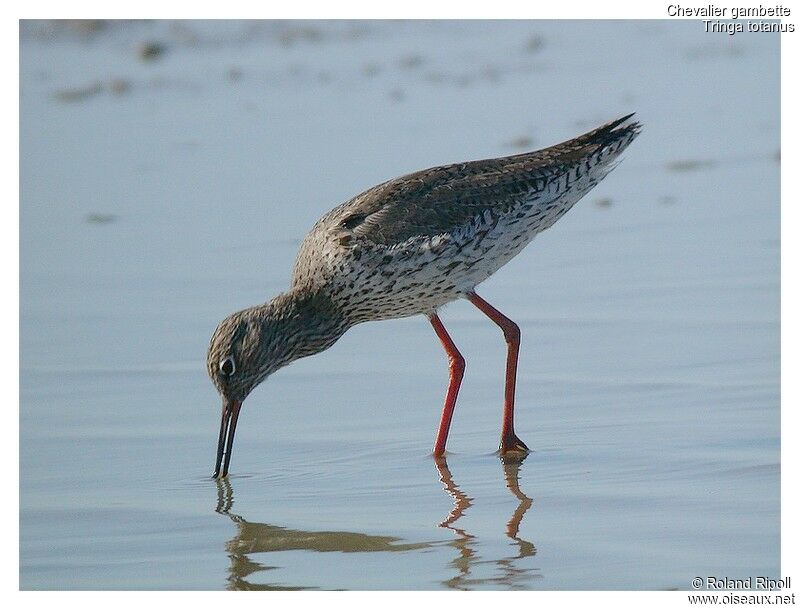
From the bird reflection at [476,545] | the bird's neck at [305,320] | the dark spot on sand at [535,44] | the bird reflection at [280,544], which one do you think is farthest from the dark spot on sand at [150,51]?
the bird reflection at [280,544]

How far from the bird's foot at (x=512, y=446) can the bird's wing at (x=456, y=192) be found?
1.25 metres

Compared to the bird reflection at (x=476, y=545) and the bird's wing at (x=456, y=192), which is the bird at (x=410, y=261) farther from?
the bird reflection at (x=476, y=545)

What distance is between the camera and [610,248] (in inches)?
429

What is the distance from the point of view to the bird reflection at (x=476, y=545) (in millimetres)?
5961

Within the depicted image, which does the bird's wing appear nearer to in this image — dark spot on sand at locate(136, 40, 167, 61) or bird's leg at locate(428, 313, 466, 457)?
bird's leg at locate(428, 313, 466, 457)

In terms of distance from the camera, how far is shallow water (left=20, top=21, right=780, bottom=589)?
21.2ft

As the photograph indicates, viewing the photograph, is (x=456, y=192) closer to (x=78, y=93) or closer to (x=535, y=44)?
(x=78, y=93)

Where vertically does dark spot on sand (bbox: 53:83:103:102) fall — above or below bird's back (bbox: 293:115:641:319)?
above

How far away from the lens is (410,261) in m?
8.10

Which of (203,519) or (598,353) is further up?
(598,353)

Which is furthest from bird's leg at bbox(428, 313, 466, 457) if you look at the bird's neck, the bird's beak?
the bird's beak
